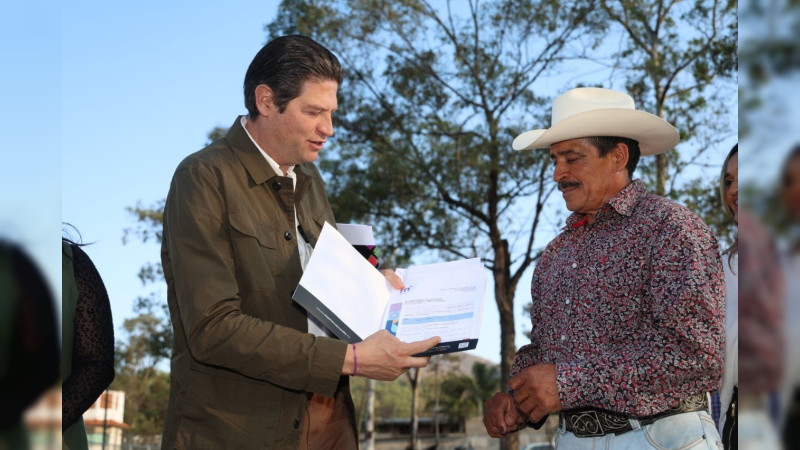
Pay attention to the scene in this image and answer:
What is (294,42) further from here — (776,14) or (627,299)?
(776,14)

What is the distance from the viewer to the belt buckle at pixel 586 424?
269 cm

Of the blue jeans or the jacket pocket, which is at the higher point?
the jacket pocket

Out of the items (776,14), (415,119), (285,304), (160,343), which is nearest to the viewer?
(776,14)

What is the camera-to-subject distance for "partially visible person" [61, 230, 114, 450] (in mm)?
2299

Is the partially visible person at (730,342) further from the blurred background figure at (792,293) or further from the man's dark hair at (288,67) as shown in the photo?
the blurred background figure at (792,293)

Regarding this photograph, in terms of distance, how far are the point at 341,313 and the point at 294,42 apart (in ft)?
3.12

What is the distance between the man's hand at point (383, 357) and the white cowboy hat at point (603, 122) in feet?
3.68

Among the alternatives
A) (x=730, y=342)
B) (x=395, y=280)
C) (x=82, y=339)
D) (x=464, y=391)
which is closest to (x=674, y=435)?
(x=730, y=342)

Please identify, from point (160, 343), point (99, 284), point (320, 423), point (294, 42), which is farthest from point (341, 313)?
point (160, 343)

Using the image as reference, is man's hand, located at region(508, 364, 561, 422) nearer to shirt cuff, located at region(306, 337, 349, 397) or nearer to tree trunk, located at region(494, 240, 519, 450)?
shirt cuff, located at region(306, 337, 349, 397)

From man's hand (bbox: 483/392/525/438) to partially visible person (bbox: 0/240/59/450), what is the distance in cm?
232

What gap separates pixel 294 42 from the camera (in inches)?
110

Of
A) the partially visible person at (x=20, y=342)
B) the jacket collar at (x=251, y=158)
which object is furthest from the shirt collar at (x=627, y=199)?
the partially visible person at (x=20, y=342)

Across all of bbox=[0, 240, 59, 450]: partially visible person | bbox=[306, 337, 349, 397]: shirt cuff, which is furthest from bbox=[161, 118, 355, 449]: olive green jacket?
bbox=[0, 240, 59, 450]: partially visible person
